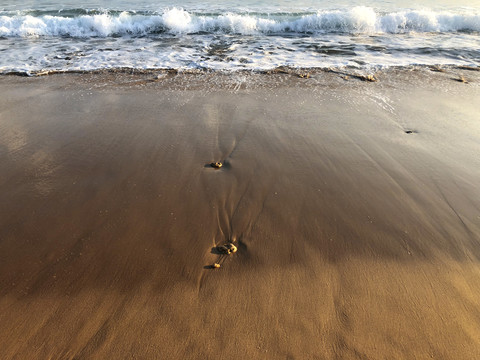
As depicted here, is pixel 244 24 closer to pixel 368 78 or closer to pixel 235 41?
pixel 235 41

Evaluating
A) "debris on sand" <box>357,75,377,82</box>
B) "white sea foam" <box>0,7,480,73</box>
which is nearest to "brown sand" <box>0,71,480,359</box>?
"debris on sand" <box>357,75,377,82</box>

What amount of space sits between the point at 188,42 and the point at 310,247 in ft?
29.9

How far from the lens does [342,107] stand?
483 cm

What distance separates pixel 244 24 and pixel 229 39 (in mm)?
1791

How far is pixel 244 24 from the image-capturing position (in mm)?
11148

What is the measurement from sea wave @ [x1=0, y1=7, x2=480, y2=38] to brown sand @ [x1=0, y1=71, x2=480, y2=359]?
25.8ft

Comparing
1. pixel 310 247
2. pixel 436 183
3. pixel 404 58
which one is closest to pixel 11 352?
pixel 310 247

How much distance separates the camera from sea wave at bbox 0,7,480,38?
35.3ft

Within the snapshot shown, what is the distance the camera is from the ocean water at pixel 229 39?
292 inches

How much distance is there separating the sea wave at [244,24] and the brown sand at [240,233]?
786cm

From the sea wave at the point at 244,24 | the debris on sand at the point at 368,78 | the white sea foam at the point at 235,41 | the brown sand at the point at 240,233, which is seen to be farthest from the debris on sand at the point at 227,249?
the sea wave at the point at 244,24

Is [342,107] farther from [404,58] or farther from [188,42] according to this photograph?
[188,42]

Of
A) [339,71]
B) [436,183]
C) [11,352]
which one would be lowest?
[11,352]

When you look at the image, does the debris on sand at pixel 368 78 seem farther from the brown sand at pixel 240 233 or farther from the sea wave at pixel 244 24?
the sea wave at pixel 244 24
